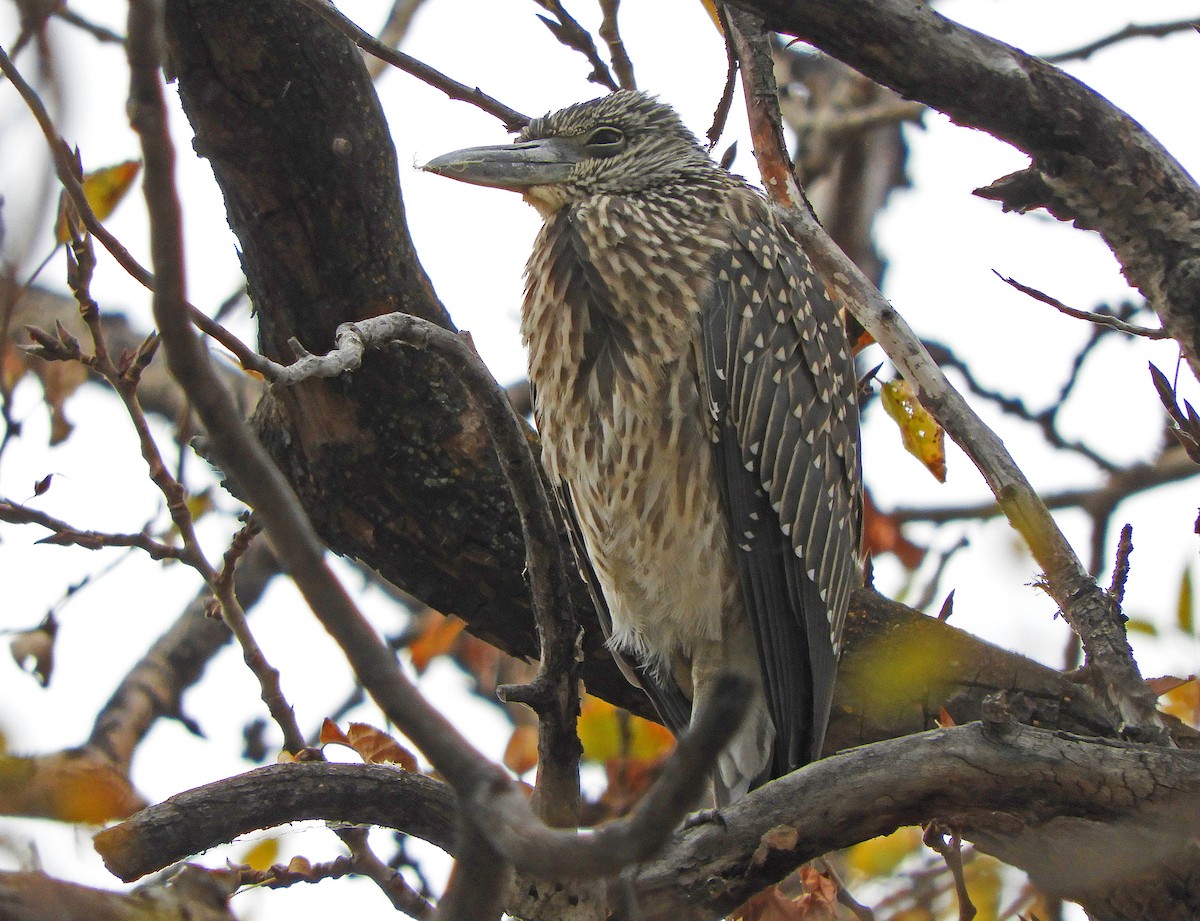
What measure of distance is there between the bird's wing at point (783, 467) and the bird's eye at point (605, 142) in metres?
0.61

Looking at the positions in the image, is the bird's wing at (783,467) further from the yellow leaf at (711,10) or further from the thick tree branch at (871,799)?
the thick tree branch at (871,799)

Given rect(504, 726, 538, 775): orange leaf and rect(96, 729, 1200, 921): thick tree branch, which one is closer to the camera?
rect(96, 729, 1200, 921): thick tree branch

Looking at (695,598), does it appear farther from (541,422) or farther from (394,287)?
(394,287)

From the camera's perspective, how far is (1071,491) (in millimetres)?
5176

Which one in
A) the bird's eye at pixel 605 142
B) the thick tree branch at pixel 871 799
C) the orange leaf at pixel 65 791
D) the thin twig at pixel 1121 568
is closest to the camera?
the orange leaf at pixel 65 791

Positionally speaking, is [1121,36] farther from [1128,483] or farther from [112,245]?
[112,245]

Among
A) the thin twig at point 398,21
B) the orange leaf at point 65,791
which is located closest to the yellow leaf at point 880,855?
the orange leaf at point 65,791

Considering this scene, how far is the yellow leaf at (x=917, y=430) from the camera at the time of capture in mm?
3473

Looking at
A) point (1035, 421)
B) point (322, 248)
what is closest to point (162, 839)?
point (322, 248)

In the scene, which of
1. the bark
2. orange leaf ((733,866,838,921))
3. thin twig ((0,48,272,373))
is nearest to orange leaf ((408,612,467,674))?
the bark

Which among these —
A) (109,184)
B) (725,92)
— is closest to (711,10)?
(725,92)

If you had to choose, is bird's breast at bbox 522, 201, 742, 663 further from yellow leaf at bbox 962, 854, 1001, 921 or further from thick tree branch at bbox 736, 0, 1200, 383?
thick tree branch at bbox 736, 0, 1200, 383

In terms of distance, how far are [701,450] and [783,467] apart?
0.27m

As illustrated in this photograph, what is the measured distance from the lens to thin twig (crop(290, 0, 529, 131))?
310cm
